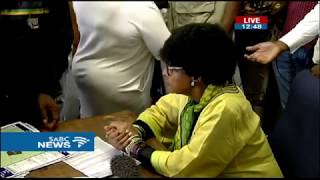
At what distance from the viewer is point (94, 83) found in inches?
45.3

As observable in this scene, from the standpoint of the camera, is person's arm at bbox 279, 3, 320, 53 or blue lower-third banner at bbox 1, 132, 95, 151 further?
person's arm at bbox 279, 3, 320, 53

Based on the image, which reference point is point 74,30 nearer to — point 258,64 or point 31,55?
point 31,55

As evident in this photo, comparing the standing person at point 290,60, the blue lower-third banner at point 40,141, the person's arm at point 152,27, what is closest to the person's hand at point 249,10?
the standing person at point 290,60

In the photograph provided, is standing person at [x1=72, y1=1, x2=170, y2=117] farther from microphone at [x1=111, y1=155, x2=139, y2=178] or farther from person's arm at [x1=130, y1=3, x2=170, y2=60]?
microphone at [x1=111, y1=155, x2=139, y2=178]

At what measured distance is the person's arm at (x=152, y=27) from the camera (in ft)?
3.52

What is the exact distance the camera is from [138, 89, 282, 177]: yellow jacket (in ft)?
3.33

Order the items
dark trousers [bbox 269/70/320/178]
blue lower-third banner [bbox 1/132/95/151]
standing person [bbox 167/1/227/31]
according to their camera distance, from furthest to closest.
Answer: standing person [bbox 167/1/227/31]
dark trousers [bbox 269/70/320/178]
blue lower-third banner [bbox 1/132/95/151]

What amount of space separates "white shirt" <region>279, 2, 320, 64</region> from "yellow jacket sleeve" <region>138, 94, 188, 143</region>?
0.33 meters

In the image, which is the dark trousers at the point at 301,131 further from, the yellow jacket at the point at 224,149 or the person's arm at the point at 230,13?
the person's arm at the point at 230,13

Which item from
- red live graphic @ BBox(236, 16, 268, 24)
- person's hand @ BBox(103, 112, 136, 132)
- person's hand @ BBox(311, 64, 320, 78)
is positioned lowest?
person's hand @ BBox(103, 112, 136, 132)

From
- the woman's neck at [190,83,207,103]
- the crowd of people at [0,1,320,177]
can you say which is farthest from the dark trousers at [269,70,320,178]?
the woman's neck at [190,83,207,103]

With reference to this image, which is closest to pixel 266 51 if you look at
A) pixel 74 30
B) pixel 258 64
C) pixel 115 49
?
pixel 258 64

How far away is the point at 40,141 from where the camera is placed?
0.94 m

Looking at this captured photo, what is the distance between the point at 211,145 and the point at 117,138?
0.81 ft
